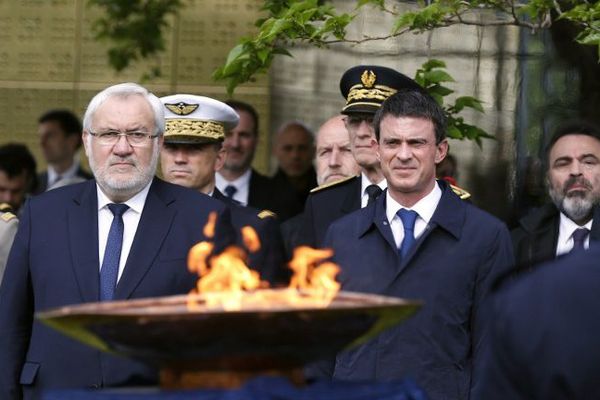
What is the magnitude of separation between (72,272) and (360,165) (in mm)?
2223

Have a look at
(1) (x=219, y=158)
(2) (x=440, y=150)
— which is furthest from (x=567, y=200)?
(1) (x=219, y=158)

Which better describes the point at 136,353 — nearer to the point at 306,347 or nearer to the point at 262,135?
the point at 306,347

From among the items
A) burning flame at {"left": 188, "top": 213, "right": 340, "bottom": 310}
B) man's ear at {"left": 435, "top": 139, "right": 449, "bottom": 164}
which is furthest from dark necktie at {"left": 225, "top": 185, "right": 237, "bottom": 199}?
burning flame at {"left": 188, "top": 213, "right": 340, "bottom": 310}

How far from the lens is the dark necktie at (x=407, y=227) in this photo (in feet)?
23.1

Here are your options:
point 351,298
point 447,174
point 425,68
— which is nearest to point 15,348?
point 351,298

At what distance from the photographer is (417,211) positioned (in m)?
7.18

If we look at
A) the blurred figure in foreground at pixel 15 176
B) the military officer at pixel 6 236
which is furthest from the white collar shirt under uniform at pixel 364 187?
the blurred figure in foreground at pixel 15 176

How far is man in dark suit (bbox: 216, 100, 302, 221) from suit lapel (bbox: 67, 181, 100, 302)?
3.64 meters

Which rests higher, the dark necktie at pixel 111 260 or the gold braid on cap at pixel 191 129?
the gold braid on cap at pixel 191 129

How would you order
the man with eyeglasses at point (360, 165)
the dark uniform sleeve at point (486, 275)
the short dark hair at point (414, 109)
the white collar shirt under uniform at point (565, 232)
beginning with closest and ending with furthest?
the dark uniform sleeve at point (486, 275), the short dark hair at point (414, 109), the man with eyeglasses at point (360, 165), the white collar shirt under uniform at point (565, 232)

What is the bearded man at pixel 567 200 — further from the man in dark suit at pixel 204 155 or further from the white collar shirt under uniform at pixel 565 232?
the man in dark suit at pixel 204 155

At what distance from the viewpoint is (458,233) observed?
7.03 m

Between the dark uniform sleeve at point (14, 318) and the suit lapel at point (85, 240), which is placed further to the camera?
the dark uniform sleeve at point (14, 318)

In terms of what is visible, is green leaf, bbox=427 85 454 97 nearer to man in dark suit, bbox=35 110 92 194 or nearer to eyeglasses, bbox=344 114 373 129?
eyeglasses, bbox=344 114 373 129
